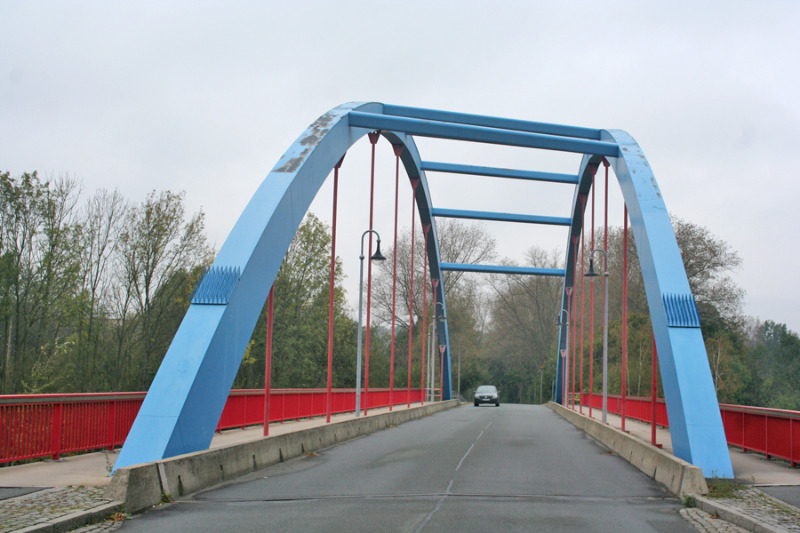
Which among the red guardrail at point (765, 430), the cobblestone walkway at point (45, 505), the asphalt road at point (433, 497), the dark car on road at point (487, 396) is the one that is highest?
the red guardrail at point (765, 430)

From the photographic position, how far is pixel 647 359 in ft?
144

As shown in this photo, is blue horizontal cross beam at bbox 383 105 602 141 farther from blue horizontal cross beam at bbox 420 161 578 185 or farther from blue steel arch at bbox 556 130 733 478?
blue horizontal cross beam at bbox 420 161 578 185

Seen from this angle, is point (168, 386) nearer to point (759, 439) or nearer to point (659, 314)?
point (659, 314)

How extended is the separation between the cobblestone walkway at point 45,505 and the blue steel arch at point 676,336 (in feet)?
24.1

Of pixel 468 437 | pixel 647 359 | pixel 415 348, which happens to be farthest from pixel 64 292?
pixel 415 348

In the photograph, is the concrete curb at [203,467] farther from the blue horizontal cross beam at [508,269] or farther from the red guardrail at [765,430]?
the blue horizontal cross beam at [508,269]

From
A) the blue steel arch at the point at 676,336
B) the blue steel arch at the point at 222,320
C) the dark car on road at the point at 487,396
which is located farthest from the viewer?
the dark car on road at the point at 487,396

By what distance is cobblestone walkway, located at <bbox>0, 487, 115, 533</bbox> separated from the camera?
6.55 metres

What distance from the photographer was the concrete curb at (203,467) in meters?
7.79

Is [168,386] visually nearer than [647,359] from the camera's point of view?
Answer: Yes

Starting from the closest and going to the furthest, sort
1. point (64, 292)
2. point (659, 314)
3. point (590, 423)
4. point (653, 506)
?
point (653, 506) < point (659, 314) < point (590, 423) < point (64, 292)

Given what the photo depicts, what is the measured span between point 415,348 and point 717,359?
26.8m

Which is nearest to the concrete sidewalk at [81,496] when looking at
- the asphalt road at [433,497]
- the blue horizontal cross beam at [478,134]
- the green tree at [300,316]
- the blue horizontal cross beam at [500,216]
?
the asphalt road at [433,497]

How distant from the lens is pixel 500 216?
112 feet
